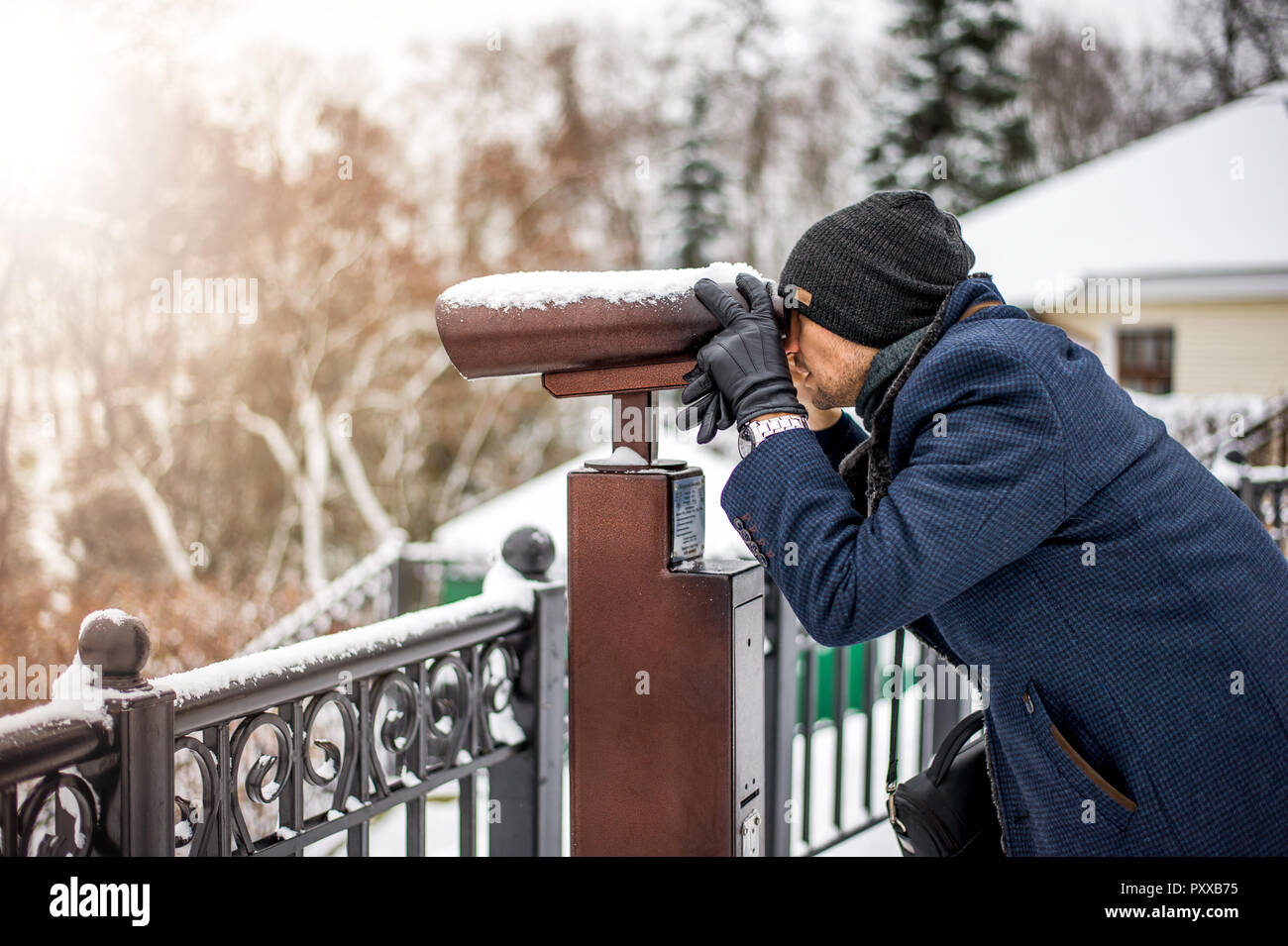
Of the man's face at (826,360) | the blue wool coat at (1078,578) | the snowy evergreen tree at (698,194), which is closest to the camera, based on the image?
the blue wool coat at (1078,578)

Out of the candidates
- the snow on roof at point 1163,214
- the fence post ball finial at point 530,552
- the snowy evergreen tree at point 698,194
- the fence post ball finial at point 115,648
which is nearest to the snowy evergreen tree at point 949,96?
the snowy evergreen tree at point 698,194

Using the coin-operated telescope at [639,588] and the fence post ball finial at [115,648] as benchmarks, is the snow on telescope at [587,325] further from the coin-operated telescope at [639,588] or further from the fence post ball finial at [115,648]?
the fence post ball finial at [115,648]

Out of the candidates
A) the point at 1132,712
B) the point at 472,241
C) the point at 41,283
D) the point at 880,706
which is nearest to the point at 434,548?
the point at 880,706

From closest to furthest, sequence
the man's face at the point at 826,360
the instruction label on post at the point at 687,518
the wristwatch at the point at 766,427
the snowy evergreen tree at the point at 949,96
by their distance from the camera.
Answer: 1. the wristwatch at the point at 766,427
2. the man's face at the point at 826,360
3. the instruction label on post at the point at 687,518
4. the snowy evergreen tree at the point at 949,96

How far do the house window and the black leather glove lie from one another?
13604mm

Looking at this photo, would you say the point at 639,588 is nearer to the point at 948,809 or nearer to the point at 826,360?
the point at 826,360

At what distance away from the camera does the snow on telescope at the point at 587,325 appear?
5.44ft

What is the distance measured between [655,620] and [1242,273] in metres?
12.8

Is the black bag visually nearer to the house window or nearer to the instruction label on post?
the instruction label on post

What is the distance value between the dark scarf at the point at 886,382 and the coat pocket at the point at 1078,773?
38 cm

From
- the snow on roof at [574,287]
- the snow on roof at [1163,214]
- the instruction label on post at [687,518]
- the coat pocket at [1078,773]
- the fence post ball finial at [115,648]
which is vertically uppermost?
the snow on roof at [1163,214]

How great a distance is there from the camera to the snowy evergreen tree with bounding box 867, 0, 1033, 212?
20.5 meters

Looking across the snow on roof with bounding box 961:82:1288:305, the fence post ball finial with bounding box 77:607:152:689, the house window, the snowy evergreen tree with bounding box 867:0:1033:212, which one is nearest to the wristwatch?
the fence post ball finial with bounding box 77:607:152:689

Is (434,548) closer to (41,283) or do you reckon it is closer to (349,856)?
(349,856)
